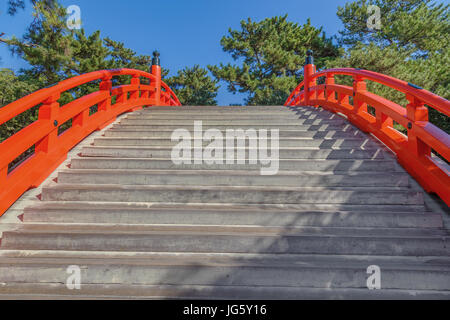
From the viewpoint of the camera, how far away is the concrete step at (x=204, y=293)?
71.2 inches

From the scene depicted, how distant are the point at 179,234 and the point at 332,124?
3643 mm

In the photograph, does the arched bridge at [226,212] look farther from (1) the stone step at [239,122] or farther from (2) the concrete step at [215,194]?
(1) the stone step at [239,122]

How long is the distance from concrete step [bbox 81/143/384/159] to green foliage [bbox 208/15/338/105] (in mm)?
17505

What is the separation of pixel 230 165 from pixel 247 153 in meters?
0.42

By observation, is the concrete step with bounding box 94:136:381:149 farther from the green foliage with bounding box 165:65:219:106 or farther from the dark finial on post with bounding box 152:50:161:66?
the green foliage with bounding box 165:65:219:106

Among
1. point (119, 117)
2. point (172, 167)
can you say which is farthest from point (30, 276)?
point (119, 117)

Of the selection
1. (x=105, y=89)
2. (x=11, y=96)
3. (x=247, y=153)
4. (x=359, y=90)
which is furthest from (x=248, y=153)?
(x=11, y=96)

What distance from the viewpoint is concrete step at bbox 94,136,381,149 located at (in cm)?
373

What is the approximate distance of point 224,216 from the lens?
2.47 metres

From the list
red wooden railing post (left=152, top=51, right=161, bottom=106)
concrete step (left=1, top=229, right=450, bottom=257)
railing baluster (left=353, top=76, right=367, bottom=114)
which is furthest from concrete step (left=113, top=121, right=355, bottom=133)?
red wooden railing post (left=152, top=51, right=161, bottom=106)

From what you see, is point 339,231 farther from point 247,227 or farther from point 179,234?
point 179,234

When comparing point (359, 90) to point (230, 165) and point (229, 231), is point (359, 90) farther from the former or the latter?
point (229, 231)

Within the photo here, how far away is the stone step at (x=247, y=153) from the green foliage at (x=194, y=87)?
21876 millimetres

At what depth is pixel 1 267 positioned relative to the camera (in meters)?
1.96
